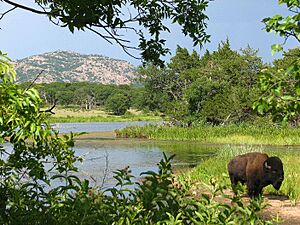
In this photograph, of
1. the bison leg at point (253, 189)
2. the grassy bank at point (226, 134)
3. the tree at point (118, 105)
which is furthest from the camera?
the tree at point (118, 105)

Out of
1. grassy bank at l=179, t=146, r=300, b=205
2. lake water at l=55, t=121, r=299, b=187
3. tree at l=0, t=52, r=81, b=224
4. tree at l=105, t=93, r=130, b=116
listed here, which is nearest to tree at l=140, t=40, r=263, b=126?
lake water at l=55, t=121, r=299, b=187

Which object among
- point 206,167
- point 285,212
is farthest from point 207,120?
point 285,212

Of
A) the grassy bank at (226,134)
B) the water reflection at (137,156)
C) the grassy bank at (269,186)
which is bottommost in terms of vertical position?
the water reflection at (137,156)

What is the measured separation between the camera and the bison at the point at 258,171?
36.6 ft

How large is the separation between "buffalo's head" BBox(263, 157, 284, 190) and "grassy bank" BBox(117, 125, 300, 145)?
859 inches

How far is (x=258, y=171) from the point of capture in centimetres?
1151

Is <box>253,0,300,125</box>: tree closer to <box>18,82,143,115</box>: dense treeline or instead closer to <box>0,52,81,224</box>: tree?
<box>0,52,81,224</box>: tree

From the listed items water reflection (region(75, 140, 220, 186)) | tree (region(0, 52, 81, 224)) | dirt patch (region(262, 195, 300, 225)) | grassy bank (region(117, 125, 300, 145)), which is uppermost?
tree (region(0, 52, 81, 224))

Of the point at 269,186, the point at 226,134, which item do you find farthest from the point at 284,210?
the point at 226,134

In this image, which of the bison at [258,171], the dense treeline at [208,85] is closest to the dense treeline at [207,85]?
the dense treeline at [208,85]

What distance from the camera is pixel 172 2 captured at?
4.66 metres

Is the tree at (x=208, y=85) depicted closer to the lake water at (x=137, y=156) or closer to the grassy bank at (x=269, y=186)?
the lake water at (x=137, y=156)

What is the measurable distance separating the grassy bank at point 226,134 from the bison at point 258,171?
20728 mm

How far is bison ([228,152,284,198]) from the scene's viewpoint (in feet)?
36.6
